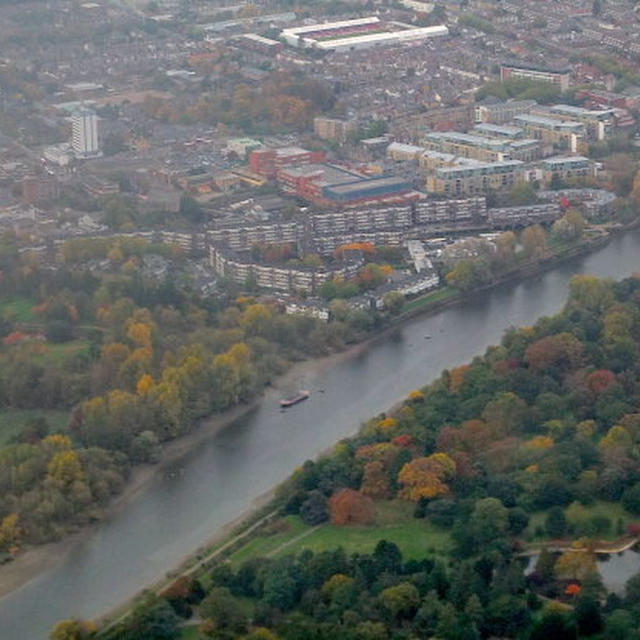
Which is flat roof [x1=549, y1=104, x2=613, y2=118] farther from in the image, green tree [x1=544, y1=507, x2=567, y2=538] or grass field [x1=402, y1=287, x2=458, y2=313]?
green tree [x1=544, y1=507, x2=567, y2=538]

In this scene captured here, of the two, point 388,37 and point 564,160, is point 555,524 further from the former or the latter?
point 388,37

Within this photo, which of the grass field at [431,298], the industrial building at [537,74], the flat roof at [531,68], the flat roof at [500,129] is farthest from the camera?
the flat roof at [531,68]

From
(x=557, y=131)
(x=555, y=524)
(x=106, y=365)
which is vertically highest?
(x=555, y=524)

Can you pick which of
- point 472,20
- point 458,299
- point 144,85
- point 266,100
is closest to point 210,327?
point 458,299

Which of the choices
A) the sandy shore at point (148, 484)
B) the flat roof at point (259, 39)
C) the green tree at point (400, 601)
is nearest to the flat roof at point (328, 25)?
the flat roof at point (259, 39)

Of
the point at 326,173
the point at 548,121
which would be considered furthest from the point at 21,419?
the point at 548,121

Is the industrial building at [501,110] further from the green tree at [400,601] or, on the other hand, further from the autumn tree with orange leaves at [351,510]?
the green tree at [400,601]
